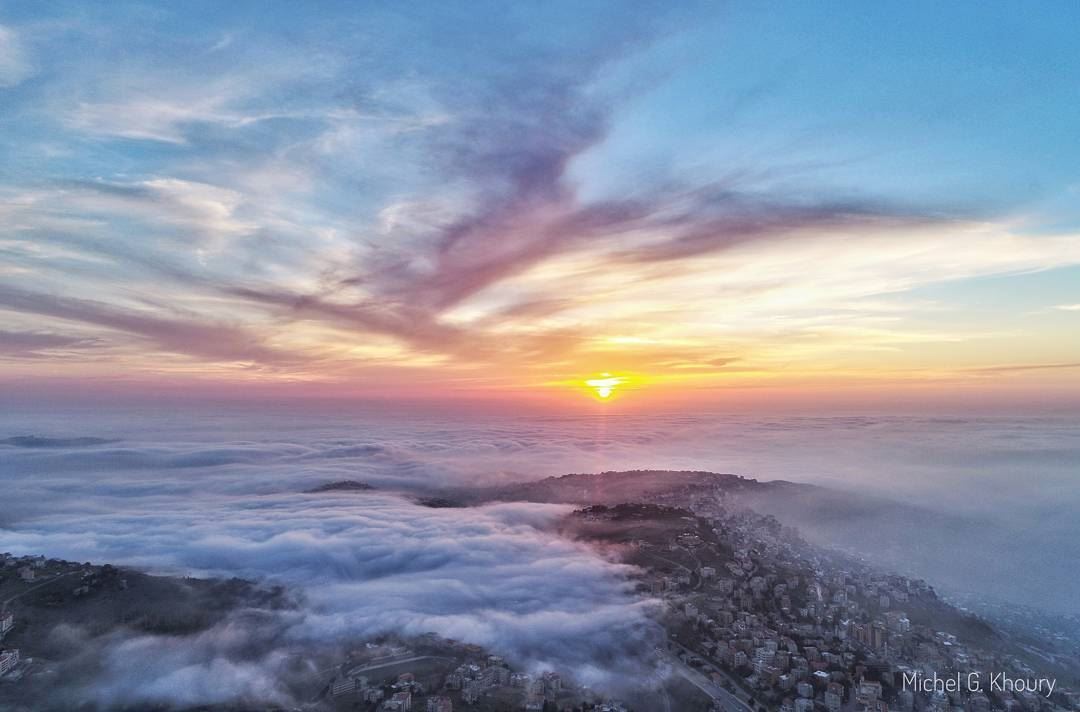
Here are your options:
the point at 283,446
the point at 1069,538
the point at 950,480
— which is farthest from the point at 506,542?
the point at 283,446

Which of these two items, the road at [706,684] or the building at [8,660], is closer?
the road at [706,684]

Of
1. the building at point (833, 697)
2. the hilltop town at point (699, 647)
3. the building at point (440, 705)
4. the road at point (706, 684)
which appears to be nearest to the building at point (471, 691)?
the hilltop town at point (699, 647)

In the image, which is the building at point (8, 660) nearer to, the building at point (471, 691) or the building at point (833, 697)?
the building at point (471, 691)

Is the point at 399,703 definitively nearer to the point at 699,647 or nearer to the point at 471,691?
the point at 471,691

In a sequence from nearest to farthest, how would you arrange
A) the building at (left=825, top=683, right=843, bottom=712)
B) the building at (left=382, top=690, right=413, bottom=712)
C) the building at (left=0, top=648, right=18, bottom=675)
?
the building at (left=382, top=690, right=413, bottom=712), the building at (left=825, top=683, right=843, bottom=712), the building at (left=0, top=648, right=18, bottom=675)

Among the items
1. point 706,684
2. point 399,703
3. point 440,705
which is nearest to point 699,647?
point 706,684

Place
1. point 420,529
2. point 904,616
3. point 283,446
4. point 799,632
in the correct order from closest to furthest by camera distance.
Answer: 1. point 799,632
2. point 904,616
3. point 420,529
4. point 283,446

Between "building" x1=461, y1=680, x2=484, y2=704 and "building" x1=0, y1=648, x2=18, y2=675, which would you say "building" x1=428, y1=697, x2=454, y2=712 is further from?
"building" x1=0, y1=648, x2=18, y2=675

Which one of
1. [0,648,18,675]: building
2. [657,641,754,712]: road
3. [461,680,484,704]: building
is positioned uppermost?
[0,648,18,675]: building

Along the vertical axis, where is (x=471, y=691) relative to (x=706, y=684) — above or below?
above

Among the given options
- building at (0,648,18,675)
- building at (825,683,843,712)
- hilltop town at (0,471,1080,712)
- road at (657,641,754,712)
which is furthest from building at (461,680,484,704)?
building at (0,648,18,675)

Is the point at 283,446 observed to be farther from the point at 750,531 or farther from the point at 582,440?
the point at 750,531
